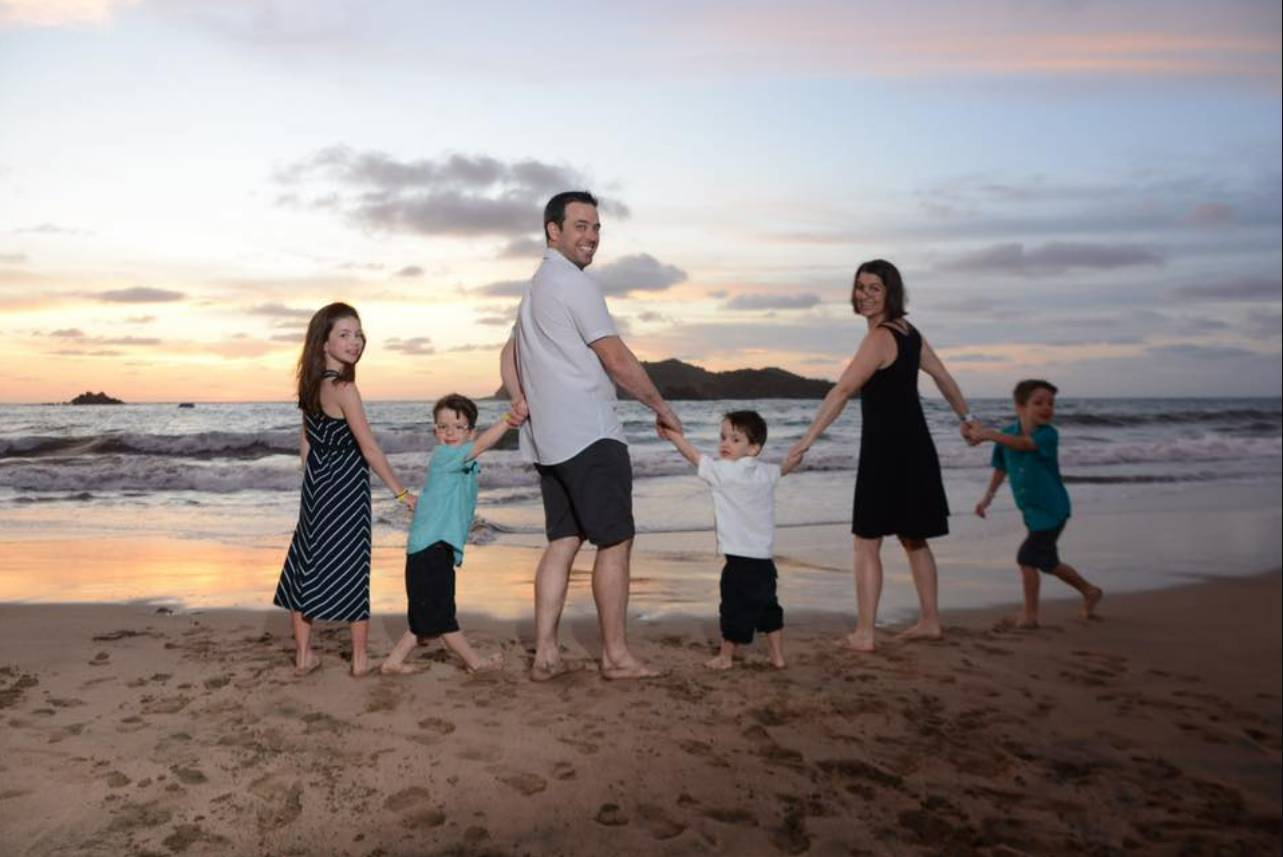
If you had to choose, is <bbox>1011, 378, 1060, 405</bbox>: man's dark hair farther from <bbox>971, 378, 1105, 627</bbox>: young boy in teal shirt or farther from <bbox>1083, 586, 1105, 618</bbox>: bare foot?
<bbox>1083, 586, 1105, 618</bbox>: bare foot

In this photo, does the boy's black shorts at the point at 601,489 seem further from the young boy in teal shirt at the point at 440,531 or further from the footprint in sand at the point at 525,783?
the footprint in sand at the point at 525,783

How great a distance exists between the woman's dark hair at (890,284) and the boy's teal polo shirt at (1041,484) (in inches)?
54.4

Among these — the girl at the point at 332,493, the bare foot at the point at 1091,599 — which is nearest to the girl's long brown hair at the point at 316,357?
the girl at the point at 332,493

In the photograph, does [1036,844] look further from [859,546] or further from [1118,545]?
[1118,545]

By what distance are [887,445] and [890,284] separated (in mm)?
874

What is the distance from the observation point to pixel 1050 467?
20.4ft

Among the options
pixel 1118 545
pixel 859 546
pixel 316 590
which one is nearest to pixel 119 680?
pixel 316 590

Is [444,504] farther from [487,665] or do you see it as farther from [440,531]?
[487,665]

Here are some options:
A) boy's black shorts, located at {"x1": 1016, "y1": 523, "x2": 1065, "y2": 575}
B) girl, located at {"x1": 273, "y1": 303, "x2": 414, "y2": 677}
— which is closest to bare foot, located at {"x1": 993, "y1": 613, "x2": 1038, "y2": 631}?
boy's black shorts, located at {"x1": 1016, "y1": 523, "x2": 1065, "y2": 575}

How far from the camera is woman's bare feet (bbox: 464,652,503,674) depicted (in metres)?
4.70

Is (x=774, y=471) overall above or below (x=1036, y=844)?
→ above

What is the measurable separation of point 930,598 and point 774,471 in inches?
54.2

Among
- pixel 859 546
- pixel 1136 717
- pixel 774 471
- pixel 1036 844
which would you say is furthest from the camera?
pixel 859 546

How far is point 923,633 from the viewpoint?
5508 millimetres
